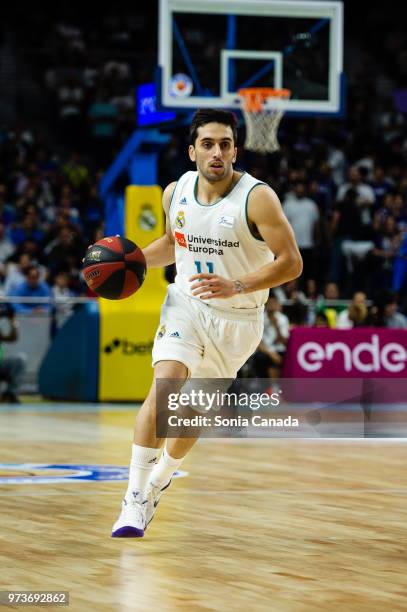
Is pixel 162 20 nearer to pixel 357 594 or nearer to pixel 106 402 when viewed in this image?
pixel 106 402

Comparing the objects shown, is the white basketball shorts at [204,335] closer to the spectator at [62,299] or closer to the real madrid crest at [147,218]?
the real madrid crest at [147,218]

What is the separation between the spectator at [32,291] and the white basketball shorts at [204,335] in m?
10.7

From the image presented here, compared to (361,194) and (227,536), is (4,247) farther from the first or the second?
(227,536)

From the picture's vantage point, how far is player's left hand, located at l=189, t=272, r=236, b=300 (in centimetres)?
589

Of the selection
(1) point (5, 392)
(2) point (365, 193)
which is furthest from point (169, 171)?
(1) point (5, 392)

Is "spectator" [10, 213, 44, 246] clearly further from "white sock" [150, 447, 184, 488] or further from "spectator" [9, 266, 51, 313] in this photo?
"white sock" [150, 447, 184, 488]

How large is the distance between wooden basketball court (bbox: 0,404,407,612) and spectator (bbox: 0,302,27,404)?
17.3ft

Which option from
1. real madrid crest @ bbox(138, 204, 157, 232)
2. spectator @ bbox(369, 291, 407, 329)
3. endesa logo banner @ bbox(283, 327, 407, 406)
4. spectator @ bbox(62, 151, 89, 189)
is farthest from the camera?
spectator @ bbox(62, 151, 89, 189)

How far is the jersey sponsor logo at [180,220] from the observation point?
6.42m

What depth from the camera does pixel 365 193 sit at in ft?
67.7

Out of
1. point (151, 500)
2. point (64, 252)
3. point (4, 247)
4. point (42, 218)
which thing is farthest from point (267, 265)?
point (42, 218)

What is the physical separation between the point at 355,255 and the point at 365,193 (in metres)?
1.33

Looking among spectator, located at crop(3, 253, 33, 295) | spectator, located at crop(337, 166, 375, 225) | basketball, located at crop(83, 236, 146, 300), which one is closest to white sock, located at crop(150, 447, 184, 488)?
basketball, located at crop(83, 236, 146, 300)

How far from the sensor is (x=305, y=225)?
762 inches
